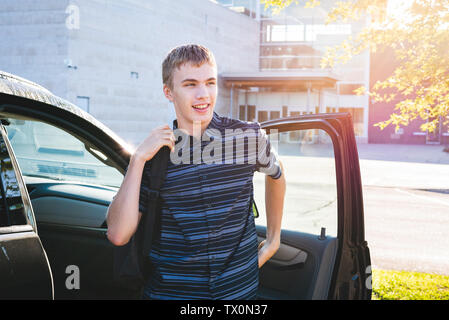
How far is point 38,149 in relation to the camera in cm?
302

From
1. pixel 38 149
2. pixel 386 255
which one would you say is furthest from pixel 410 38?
pixel 38 149

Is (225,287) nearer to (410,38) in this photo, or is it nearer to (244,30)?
(410,38)

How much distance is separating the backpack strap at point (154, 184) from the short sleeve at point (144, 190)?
2 cm

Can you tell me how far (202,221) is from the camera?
1.72 metres

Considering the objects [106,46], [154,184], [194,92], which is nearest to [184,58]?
[194,92]

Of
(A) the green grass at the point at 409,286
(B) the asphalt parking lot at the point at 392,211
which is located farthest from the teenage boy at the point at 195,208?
(A) the green grass at the point at 409,286

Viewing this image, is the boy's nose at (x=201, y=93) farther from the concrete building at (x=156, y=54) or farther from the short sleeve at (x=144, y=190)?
the concrete building at (x=156, y=54)

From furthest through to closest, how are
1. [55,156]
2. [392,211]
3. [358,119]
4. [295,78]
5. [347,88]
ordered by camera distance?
1. [347,88]
2. [358,119]
3. [295,78]
4. [392,211]
5. [55,156]

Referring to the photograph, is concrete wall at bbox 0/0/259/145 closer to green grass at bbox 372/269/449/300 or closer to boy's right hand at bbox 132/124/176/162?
green grass at bbox 372/269/449/300

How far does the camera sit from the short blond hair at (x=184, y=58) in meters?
1.73

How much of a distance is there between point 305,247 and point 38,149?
1.75m

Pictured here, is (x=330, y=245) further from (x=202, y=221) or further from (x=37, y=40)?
(x=37, y=40)

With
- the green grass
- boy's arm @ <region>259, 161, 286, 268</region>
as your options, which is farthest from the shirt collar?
the green grass

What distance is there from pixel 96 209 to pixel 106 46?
86.9 feet
